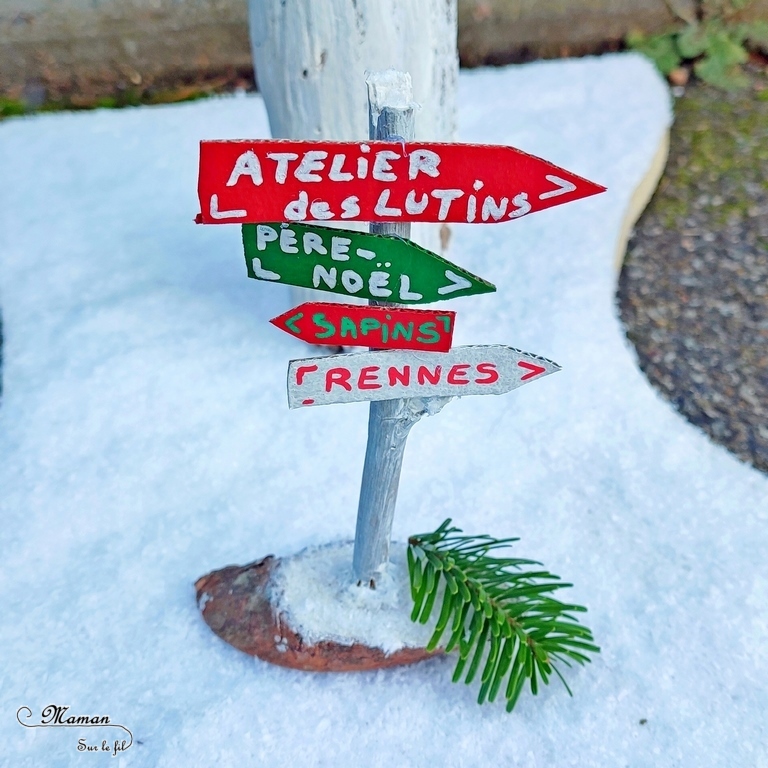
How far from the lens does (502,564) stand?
1534 mm

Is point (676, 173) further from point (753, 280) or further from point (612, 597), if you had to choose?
point (612, 597)

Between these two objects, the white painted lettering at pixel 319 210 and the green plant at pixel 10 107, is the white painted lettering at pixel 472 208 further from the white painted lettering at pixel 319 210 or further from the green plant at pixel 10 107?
the green plant at pixel 10 107

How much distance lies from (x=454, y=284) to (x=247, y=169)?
0.33 metres

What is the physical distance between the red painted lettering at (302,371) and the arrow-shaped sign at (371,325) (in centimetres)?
4

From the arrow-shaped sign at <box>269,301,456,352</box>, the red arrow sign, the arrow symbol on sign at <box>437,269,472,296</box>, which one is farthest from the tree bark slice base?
the red arrow sign

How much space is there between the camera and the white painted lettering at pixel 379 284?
3.51 ft

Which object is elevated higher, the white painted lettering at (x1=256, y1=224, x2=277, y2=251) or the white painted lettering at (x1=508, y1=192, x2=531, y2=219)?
the white painted lettering at (x1=508, y1=192, x2=531, y2=219)

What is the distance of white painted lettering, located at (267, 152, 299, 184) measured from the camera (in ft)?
3.15

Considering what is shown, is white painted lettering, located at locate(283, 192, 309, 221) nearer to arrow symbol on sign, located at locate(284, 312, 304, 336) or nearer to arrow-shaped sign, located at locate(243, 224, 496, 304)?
arrow-shaped sign, located at locate(243, 224, 496, 304)

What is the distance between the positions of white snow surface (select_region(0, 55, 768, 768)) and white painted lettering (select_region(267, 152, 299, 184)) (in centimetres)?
109

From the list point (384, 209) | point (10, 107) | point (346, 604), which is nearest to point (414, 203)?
point (384, 209)

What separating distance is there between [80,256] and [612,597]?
2200 mm
